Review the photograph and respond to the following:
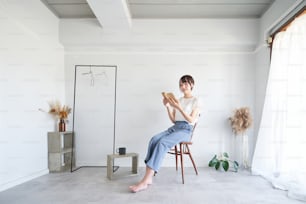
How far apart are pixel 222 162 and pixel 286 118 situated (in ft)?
3.63

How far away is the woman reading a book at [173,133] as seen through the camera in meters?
2.39

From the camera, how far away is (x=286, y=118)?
7.99ft

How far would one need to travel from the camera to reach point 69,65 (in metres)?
3.54

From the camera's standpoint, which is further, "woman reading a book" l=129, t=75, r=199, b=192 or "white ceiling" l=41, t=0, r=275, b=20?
"white ceiling" l=41, t=0, r=275, b=20

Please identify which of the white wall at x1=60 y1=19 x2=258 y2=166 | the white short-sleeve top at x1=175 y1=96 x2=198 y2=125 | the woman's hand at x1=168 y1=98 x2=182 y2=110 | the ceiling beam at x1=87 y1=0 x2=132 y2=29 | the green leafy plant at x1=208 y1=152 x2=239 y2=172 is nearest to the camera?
the ceiling beam at x1=87 y1=0 x2=132 y2=29

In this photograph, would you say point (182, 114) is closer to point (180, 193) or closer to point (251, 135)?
point (180, 193)

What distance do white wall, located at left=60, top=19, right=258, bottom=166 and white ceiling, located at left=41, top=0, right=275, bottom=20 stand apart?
7.6 inches

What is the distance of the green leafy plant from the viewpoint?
3.07 meters

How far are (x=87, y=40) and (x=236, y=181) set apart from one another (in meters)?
2.96

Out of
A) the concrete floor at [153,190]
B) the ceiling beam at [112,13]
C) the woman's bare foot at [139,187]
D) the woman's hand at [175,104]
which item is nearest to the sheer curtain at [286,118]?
the concrete floor at [153,190]

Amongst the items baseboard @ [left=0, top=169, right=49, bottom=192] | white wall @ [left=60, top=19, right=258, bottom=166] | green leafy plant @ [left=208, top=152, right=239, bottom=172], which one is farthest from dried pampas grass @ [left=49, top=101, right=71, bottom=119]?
green leafy plant @ [left=208, top=152, right=239, bottom=172]

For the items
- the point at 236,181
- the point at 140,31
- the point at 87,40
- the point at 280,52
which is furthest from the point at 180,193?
the point at 87,40

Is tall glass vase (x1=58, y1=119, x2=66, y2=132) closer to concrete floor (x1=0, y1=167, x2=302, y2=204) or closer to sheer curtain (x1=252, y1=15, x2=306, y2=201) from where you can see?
concrete floor (x1=0, y1=167, x2=302, y2=204)

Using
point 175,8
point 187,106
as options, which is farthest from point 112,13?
point 187,106
